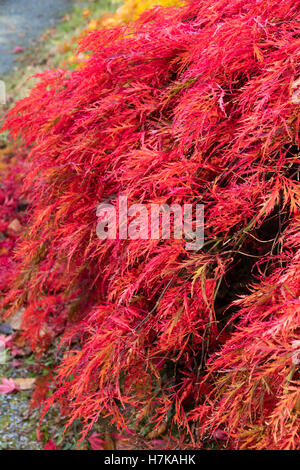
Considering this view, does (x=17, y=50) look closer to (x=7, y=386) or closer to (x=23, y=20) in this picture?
(x=23, y=20)

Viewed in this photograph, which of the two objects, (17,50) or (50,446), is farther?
(17,50)

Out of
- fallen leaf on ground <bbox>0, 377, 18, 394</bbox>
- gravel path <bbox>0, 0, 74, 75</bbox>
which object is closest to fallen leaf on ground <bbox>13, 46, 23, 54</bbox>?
gravel path <bbox>0, 0, 74, 75</bbox>

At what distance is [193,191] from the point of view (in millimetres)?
880

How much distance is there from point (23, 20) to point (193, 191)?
12.2 feet

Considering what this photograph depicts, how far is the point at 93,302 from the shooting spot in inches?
53.9

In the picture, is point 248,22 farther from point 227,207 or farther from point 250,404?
point 250,404

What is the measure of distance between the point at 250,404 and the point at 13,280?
0.90 meters

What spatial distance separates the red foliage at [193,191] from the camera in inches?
29.4

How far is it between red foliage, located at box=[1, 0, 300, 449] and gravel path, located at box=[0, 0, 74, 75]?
266cm

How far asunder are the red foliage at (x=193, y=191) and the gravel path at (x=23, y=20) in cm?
266

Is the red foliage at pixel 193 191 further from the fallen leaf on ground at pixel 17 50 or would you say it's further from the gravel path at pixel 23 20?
the gravel path at pixel 23 20

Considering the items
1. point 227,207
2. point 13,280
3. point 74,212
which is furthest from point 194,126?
point 13,280

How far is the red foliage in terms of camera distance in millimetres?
747

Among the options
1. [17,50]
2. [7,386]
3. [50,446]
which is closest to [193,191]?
[50,446]
